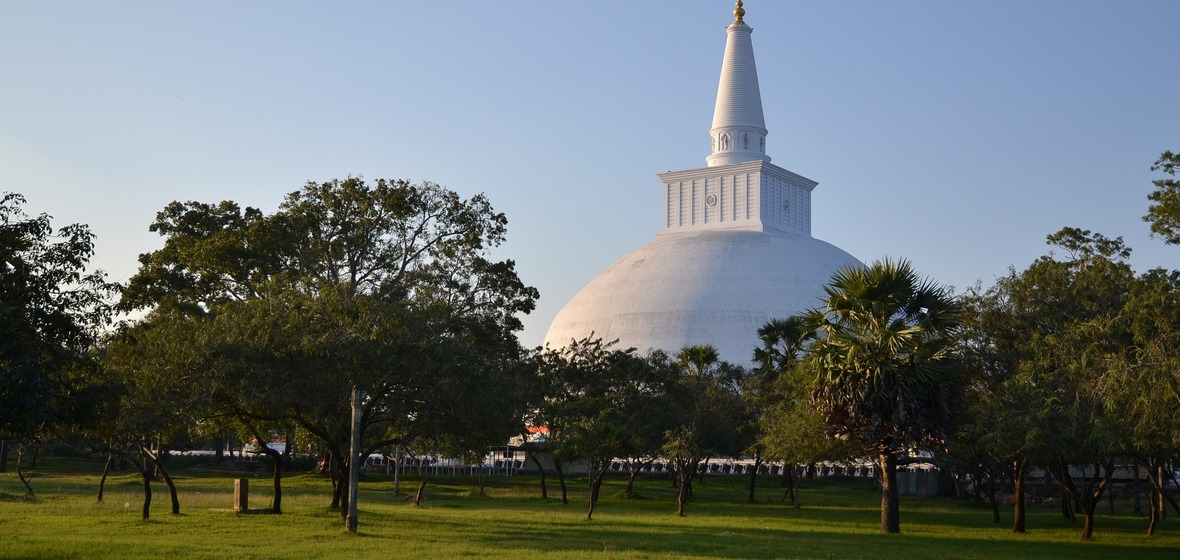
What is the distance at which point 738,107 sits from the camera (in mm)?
88062

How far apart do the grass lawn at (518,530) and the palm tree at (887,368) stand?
2521 mm

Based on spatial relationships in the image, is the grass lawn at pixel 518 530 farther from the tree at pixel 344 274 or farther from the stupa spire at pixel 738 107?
the stupa spire at pixel 738 107

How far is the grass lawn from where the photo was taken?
2367cm

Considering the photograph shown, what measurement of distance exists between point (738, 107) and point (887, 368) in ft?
198

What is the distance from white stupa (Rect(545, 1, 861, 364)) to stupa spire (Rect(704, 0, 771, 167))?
0.07 m

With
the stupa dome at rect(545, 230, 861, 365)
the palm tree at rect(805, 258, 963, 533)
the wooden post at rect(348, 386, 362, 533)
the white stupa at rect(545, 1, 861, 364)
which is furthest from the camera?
the white stupa at rect(545, 1, 861, 364)

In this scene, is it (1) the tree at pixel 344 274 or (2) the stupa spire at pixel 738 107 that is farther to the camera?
(2) the stupa spire at pixel 738 107

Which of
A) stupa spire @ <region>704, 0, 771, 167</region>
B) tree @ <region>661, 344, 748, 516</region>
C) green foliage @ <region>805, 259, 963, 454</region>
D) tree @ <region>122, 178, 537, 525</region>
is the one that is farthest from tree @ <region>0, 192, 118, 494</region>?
stupa spire @ <region>704, 0, 771, 167</region>

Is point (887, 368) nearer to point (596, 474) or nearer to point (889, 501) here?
point (889, 501)

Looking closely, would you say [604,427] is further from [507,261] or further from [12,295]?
[12,295]

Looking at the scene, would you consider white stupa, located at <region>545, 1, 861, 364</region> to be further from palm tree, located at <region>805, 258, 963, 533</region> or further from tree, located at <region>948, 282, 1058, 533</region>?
palm tree, located at <region>805, 258, 963, 533</region>

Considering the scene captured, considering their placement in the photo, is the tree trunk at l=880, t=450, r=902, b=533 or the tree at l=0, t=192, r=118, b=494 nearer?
the tree at l=0, t=192, r=118, b=494

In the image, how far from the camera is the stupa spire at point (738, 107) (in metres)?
86.2

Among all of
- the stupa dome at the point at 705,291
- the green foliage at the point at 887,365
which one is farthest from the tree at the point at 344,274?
the stupa dome at the point at 705,291
